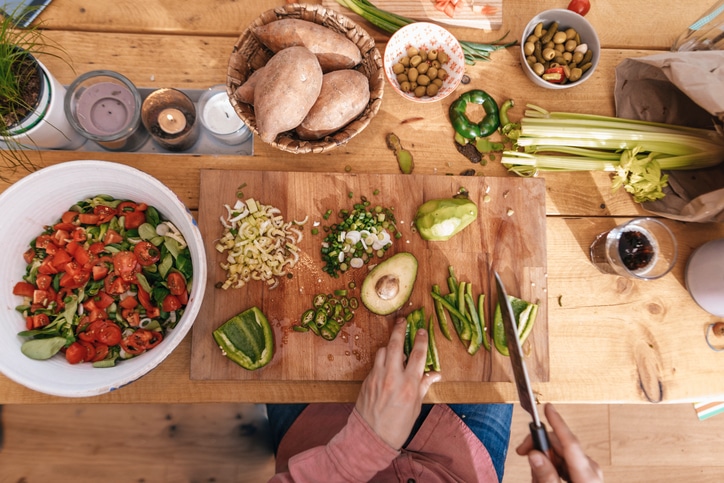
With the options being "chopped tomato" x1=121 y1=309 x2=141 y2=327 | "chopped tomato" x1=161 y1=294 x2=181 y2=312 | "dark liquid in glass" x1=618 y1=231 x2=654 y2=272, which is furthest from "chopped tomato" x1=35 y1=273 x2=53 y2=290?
"dark liquid in glass" x1=618 y1=231 x2=654 y2=272

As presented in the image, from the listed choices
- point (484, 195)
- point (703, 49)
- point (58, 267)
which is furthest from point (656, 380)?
point (58, 267)

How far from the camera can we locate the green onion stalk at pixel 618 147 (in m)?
1.53

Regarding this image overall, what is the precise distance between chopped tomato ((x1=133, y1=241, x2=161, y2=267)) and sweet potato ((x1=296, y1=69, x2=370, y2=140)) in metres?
0.57

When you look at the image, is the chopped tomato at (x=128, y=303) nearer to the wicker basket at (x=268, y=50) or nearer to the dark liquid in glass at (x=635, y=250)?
the wicker basket at (x=268, y=50)

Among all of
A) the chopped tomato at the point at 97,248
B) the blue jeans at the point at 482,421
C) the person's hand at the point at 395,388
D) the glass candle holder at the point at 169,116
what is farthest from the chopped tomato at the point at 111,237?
the blue jeans at the point at 482,421

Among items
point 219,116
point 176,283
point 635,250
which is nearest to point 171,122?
point 219,116

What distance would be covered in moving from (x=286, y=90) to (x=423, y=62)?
0.55m

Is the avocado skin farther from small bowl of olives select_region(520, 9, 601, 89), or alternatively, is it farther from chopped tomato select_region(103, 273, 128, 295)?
chopped tomato select_region(103, 273, 128, 295)

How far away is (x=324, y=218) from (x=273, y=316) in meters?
0.36

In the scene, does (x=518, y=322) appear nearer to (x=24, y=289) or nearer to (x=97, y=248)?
(x=97, y=248)

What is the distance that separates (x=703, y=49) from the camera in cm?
160

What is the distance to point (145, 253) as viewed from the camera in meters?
1.32

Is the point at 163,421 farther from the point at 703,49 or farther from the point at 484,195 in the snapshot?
the point at 703,49

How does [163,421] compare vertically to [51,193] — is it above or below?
below
